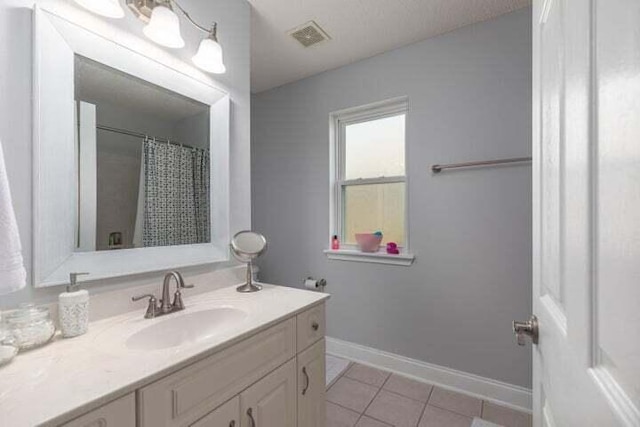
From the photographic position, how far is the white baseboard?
164 centimetres

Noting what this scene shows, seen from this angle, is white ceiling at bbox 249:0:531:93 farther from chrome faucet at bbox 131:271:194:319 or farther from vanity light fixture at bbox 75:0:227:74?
chrome faucet at bbox 131:271:194:319

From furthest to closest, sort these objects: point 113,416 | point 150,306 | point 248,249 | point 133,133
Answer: point 248,249, point 133,133, point 150,306, point 113,416

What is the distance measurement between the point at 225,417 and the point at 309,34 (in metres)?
2.10

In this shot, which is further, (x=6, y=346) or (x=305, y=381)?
(x=305, y=381)

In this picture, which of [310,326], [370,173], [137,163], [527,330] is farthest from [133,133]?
[370,173]

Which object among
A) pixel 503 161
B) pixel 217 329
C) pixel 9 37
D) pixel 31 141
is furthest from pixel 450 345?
pixel 9 37

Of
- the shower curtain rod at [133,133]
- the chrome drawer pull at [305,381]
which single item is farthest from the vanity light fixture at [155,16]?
the chrome drawer pull at [305,381]

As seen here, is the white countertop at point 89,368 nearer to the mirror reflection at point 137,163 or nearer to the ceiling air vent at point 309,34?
the mirror reflection at point 137,163

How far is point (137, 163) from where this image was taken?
114 cm

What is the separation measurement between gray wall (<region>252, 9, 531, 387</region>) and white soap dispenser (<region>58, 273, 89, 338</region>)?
167cm

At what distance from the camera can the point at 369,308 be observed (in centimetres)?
213

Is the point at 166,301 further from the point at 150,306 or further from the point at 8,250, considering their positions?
the point at 8,250

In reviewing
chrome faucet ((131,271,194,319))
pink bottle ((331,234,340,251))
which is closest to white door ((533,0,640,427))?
chrome faucet ((131,271,194,319))

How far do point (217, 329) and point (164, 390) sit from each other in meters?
0.44
